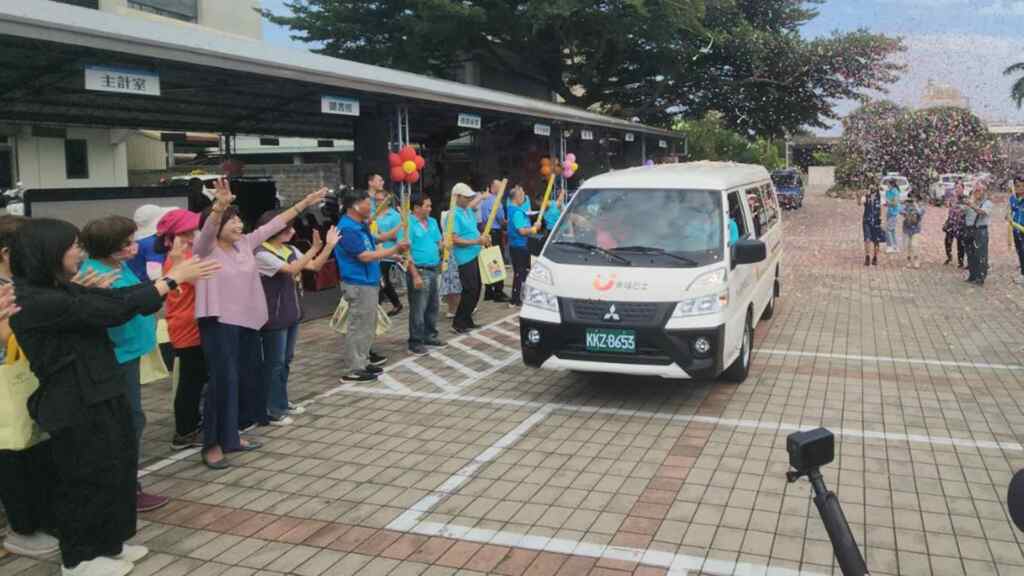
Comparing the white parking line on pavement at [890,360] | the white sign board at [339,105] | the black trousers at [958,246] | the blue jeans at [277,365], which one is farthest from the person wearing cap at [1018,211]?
the blue jeans at [277,365]

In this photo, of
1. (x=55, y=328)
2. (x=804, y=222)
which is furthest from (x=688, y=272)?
(x=804, y=222)

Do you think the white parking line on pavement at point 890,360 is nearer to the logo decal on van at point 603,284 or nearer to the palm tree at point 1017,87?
the logo decal on van at point 603,284

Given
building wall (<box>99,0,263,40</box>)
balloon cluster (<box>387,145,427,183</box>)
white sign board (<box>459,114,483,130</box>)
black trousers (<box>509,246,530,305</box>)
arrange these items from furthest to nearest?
building wall (<box>99,0,263,40</box>) → white sign board (<box>459,114,483,130</box>) → black trousers (<box>509,246,530,305</box>) → balloon cluster (<box>387,145,427,183</box>)

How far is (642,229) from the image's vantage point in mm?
7430

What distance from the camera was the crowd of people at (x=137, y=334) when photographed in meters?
3.89

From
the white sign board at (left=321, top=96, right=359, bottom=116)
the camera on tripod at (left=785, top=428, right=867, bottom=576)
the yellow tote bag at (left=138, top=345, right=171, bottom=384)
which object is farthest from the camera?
the white sign board at (left=321, top=96, right=359, bottom=116)

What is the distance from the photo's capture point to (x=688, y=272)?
6754 millimetres

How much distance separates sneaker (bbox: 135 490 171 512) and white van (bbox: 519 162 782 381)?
3138 mm

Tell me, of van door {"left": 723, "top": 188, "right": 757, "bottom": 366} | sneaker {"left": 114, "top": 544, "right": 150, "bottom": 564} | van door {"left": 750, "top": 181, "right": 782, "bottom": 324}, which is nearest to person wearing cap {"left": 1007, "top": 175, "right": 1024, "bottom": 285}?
van door {"left": 750, "top": 181, "right": 782, "bottom": 324}

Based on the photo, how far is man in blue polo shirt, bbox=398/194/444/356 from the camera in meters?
8.91

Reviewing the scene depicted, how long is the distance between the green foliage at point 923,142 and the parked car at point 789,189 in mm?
5891

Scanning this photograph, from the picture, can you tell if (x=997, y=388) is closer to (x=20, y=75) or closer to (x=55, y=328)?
(x=55, y=328)

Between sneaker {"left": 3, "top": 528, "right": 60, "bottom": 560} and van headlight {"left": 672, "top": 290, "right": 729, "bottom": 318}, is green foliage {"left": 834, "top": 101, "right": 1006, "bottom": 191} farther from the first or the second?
sneaker {"left": 3, "top": 528, "right": 60, "bottom": 560}

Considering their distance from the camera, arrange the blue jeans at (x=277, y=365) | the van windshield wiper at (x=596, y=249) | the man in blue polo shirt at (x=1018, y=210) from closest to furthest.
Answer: the blue jeans at (x=277, y=365) < the van windshield wiper at (x=596, y=249) < the man in blue polo shirt at (x=1018, y=210)
